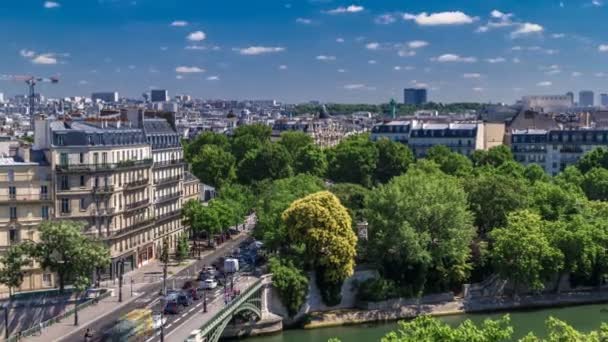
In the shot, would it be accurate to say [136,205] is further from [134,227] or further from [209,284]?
[209,284]

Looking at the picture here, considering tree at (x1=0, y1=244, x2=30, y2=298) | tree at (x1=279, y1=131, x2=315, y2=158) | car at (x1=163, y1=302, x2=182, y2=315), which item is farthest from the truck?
tree at (x1=279, y1=131, x2=315, y2=158)

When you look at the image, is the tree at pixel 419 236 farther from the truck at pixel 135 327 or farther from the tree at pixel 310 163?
the tree at pixel 310 163

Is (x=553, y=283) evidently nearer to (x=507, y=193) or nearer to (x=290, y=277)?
(x=507, y=193)

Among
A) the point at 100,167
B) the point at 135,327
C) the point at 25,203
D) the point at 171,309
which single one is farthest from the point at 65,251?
the point at 100,167

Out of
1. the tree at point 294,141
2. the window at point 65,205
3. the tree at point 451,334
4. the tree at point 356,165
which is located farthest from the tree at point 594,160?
the tree at point 451,334

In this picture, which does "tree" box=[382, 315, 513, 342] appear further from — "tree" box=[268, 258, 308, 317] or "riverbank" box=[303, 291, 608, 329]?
"riverbank" box=[303, 291, 608, 329]

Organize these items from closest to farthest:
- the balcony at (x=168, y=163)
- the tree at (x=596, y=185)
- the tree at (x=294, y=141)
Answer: the balcony at (x=168, y=163) < the tree at (x=596, y=185) < the tree at (x=294, y=141)
